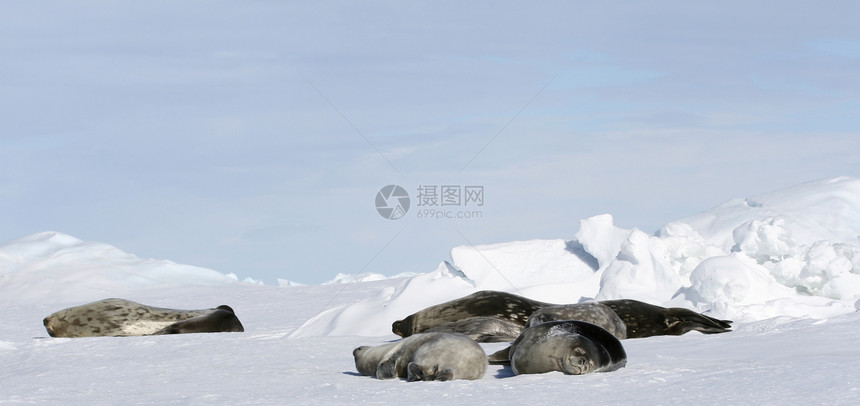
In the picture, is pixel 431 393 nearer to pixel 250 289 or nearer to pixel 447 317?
pixel 447 317

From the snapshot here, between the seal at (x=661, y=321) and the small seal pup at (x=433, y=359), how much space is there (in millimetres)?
3070

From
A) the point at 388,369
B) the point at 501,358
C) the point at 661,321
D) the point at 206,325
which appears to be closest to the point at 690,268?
the point at 661,321

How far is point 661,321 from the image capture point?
7480mm

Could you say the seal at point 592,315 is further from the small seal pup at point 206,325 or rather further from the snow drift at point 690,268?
the small seal pup at point 206,325

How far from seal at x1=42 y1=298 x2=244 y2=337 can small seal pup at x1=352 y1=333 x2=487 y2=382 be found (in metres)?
4.48

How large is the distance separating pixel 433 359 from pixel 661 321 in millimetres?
3461

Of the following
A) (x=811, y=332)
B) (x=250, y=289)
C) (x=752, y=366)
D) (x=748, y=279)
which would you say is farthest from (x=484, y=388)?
(x=250, y=289)

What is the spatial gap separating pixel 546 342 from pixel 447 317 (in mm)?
2932

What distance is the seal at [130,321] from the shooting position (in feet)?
29.4

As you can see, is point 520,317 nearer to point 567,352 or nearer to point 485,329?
point 485,329

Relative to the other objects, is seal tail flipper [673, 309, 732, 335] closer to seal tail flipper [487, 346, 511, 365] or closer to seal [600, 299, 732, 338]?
seal [600, 299, 732, 338]

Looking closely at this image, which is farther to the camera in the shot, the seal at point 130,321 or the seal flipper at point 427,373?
the seal at point 130,321

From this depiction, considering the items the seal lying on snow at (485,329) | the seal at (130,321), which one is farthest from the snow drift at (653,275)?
the seal lying on snow at (485,329)

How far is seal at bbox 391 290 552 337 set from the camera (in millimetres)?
7512
